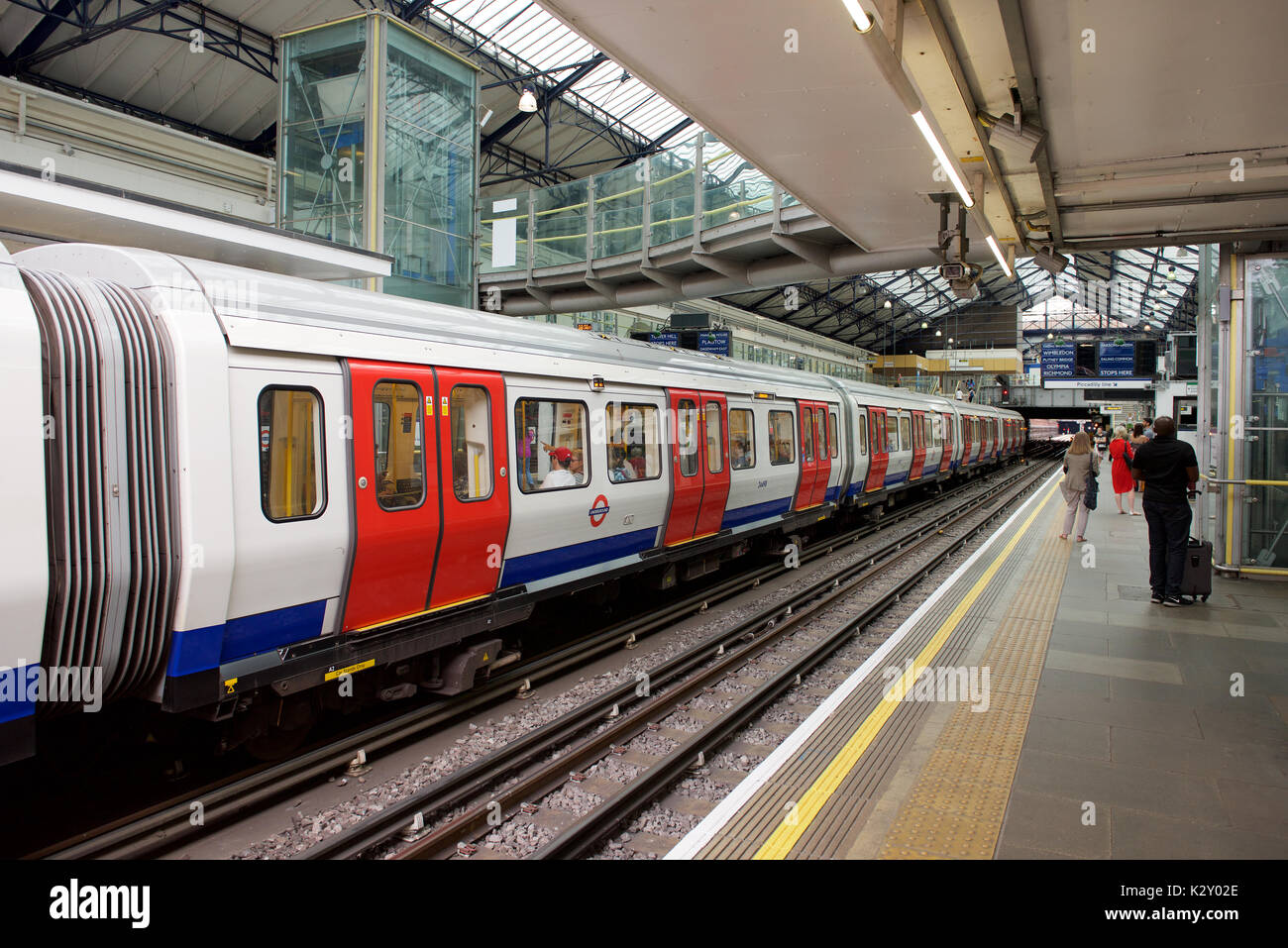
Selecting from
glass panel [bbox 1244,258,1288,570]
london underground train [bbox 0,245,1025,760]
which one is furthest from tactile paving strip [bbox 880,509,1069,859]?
glass panel [bbox 1244,258,1288,570]

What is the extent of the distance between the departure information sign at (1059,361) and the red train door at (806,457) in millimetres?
22055

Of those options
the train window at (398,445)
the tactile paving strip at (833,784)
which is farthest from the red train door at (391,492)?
the tactile paving strip at (833,784)

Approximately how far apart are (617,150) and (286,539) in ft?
94.9

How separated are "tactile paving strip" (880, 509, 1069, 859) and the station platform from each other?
14 millimetres

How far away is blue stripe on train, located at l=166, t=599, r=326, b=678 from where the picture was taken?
417cm

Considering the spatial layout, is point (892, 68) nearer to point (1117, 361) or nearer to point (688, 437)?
point (688, 437)

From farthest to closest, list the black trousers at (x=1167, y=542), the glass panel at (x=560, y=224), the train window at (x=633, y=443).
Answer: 1. the glass panel at (x=560, y=224)
2. the black trousers at (x=1167, y=542)
3. the train window at (x=633, y=443)

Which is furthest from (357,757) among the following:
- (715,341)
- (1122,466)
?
(715,341)

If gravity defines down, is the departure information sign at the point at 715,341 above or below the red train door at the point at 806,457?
above

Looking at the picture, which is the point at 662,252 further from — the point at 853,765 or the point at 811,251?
the point at 853,765

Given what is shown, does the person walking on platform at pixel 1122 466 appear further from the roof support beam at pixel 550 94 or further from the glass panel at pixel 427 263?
the roof support beam at pixel 550 94

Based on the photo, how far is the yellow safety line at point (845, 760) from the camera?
4086mm

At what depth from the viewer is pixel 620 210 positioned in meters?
18.1

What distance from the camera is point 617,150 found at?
30.5 metres
